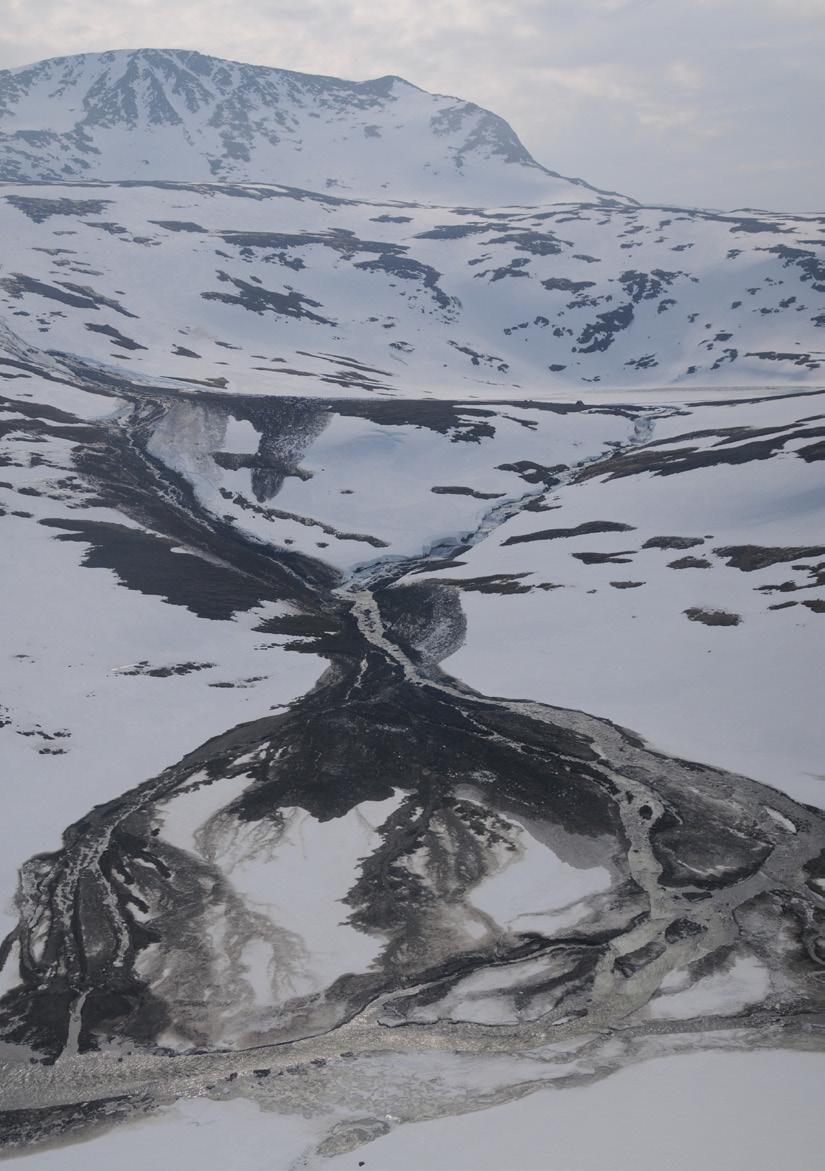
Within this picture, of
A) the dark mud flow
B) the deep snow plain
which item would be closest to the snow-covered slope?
the deep snow plain

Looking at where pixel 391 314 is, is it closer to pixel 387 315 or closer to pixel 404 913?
pixel 387 315

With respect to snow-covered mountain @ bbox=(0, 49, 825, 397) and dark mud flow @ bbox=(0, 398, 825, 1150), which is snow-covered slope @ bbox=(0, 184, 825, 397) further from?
dark mud flow @ bbox=(0, 398, 825, 1150)

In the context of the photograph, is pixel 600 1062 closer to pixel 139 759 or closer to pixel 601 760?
pixel 601 760

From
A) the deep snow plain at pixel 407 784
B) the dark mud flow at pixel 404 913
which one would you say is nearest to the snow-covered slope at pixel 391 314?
the deep snow plain at pixel 407 784

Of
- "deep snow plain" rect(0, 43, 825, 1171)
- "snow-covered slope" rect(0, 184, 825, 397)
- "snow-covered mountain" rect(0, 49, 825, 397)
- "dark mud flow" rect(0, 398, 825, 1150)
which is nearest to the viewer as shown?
"deep snow plain" rect(0, 43, 825, 1171)

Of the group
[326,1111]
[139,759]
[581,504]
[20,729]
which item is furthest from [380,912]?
[581,504]
